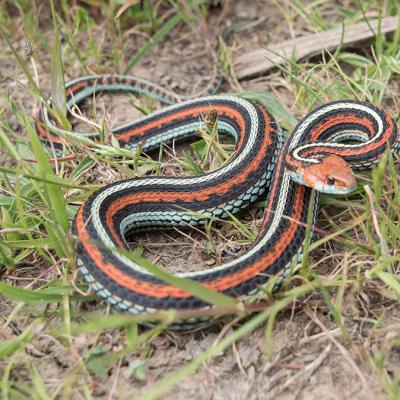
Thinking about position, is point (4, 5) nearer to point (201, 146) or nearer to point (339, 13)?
point (201, 146)

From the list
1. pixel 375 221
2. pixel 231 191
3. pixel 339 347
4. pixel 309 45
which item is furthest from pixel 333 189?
pixel 309 45

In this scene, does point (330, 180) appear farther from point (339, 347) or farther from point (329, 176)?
point (339, 347)

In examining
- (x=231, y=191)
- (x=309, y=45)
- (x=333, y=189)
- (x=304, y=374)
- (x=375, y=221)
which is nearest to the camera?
(x=304, y=374)

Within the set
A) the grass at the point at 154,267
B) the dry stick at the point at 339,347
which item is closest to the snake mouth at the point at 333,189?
the grass at the point at 154,267

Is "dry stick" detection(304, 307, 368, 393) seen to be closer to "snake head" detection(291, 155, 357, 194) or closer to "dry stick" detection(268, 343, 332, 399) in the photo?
"dry stick" detection(268, 343, 332, 399)

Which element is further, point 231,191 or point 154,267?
point 231,191

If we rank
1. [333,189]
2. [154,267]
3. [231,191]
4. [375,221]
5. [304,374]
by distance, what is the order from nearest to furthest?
[154,267] → [304,374] → [375,221] → [333,189] → [231,191]

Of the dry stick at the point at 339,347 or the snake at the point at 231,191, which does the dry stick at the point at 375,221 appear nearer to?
the snake at the point at 231,191

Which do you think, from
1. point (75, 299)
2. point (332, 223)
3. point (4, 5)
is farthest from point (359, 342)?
point (4, 5)
